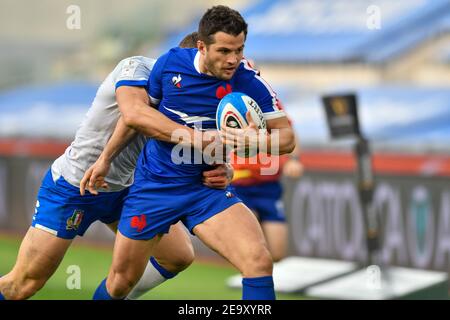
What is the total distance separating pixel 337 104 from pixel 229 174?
3748 millimetres

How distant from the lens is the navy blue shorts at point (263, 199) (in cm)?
1014

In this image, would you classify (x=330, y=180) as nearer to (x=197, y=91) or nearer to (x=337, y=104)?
(x=337, y=104)

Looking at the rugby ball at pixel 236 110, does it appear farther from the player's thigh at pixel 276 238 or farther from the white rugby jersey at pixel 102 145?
the player's thigh at pixel 276 238

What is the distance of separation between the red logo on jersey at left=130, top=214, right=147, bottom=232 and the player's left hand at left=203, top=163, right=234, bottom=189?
0.47 m

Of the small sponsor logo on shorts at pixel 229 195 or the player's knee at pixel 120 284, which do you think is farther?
the player's knee at pixel 120 284

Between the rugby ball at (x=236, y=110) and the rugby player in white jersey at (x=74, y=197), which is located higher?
the rugby ball at (x=236, y=110)

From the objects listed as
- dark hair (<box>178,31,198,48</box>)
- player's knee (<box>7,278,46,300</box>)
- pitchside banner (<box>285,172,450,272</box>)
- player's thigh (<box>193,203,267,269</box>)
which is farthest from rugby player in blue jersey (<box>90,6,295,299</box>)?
pitchside banner (<box>285,172,450,272</box>)


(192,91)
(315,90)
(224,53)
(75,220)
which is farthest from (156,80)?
(315,90)

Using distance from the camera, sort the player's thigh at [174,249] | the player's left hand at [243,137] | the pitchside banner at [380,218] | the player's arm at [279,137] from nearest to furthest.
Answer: the player's left hand at [243,137] < the player's arm at [279,137] < the player's thigh at [174,249] < the pitchside banner at [380,218]

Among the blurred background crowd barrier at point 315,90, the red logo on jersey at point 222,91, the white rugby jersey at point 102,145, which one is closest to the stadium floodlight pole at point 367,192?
the blurred background crowd barrier at point 315,90

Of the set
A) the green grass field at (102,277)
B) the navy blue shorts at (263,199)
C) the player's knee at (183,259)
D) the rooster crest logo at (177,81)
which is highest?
the rooster crest logo at (177,81)

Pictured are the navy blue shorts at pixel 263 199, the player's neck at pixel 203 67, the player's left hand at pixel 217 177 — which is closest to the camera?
the player's neck at pixel 203 67

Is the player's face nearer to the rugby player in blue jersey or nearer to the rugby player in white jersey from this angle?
the rugby player in blue jersey

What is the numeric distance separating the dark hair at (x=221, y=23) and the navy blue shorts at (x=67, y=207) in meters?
1.44
